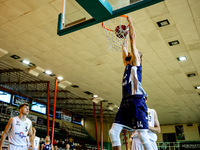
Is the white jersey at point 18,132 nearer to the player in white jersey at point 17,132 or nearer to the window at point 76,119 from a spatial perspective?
the player in white jersey at point 17,132

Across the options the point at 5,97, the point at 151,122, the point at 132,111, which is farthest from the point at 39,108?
the point at 132,111

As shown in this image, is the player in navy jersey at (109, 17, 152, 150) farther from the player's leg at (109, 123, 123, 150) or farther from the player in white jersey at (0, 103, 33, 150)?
the player in white jersey at (0, 103, 33, 150)

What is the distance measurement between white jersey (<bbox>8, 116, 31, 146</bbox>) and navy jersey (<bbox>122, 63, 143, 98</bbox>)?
252 cm

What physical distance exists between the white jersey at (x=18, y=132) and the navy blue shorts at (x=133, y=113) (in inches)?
96.1

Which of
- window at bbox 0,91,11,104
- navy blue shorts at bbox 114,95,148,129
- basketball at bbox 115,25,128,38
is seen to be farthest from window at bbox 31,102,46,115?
navy blue shorts at bbox 114,95,148,129

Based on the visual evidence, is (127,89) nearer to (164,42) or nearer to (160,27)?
(160,27)

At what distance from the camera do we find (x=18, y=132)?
3.92 metres

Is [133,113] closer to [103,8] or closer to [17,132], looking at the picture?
[103,8]

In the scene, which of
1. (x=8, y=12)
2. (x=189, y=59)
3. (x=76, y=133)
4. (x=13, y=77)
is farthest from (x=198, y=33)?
(x=76, y=133)

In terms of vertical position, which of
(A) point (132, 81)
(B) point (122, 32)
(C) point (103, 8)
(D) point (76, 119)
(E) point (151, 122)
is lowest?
(E) point (151, 122)

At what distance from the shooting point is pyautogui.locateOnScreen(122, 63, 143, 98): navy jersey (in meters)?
2.51

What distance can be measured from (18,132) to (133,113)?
2656 millimetres

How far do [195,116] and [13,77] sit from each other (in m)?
16.8

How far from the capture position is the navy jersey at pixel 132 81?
8.23ft
